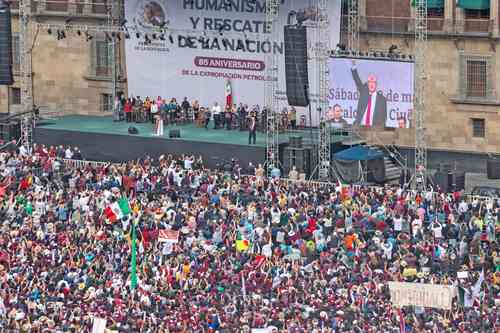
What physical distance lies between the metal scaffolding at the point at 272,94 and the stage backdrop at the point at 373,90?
2.53 metres

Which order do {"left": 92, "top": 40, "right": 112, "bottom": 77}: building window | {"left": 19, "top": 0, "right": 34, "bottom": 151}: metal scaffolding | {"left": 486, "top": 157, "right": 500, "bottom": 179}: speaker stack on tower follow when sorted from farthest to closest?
{"left": 92, "top": 40, "right": 112, "bottom": 77}: building window < {"left": 19, "top": 0, "right": 34, "bottom": 151}: metal scaffolding < {"left": 486, "top": 157, "right": 500, "bottom": 179}: speaker stack on tower

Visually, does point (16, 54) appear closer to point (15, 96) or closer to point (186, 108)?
point (15, 96)

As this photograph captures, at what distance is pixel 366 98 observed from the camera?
75.8m

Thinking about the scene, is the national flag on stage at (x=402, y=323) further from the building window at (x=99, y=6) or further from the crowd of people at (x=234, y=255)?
the building window at (x=99, y=6)

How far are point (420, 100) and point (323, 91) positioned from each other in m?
5.24

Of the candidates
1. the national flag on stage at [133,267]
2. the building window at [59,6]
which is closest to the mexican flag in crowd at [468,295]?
the national flag on stage at [133,267]

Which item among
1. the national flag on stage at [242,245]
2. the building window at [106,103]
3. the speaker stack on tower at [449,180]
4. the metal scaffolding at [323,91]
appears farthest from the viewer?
the building window at [106,103]

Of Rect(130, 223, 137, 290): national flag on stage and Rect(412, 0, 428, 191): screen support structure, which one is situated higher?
Rect(412, 0, 428, 191): screen support structure

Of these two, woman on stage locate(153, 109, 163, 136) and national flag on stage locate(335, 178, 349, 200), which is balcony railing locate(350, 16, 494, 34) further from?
national flag on stage locate(335, 178, 349, 200)

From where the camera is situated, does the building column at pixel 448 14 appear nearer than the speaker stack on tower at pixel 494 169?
No

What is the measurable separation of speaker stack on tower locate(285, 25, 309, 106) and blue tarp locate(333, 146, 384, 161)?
2.47m

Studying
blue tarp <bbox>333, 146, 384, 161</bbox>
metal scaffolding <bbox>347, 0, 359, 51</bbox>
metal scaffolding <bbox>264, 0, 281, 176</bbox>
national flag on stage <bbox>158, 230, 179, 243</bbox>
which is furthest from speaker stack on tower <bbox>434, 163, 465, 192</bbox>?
national flag on stage <bbox>158, 230, 179, 243</bbox>

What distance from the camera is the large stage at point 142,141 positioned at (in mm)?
79062

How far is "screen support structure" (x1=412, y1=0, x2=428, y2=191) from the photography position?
7294 centimetres
